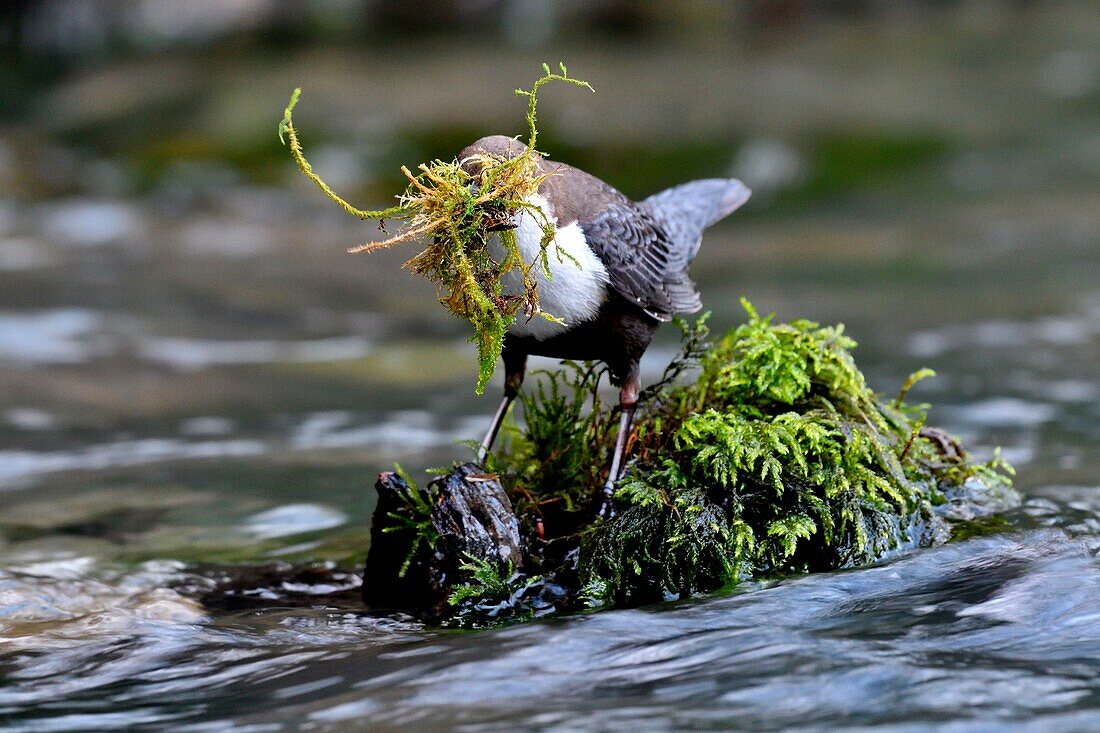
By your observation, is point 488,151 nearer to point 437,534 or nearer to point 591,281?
point 591,281

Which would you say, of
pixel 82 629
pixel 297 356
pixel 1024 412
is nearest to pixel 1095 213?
pixel 1024 412

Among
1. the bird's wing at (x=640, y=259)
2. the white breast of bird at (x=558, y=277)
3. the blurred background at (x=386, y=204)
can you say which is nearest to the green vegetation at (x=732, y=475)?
the bird's wing at (x=640, y=259)

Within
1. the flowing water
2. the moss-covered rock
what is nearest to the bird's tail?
the moss-covered rock

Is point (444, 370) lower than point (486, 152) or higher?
higher

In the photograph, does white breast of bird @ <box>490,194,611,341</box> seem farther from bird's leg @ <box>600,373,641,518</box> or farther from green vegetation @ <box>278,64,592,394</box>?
bird's leg @ <box>600,373,641,518</box>

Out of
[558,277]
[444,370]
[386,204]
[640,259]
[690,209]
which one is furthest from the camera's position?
[386,204]

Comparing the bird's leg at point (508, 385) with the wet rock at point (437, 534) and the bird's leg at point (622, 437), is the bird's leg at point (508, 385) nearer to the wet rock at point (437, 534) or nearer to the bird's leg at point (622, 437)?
the wet rock at point (437, 534)

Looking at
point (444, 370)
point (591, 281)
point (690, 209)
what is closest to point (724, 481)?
point (591, 281)

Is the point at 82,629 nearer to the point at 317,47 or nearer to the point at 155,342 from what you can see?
the point at 155,342
